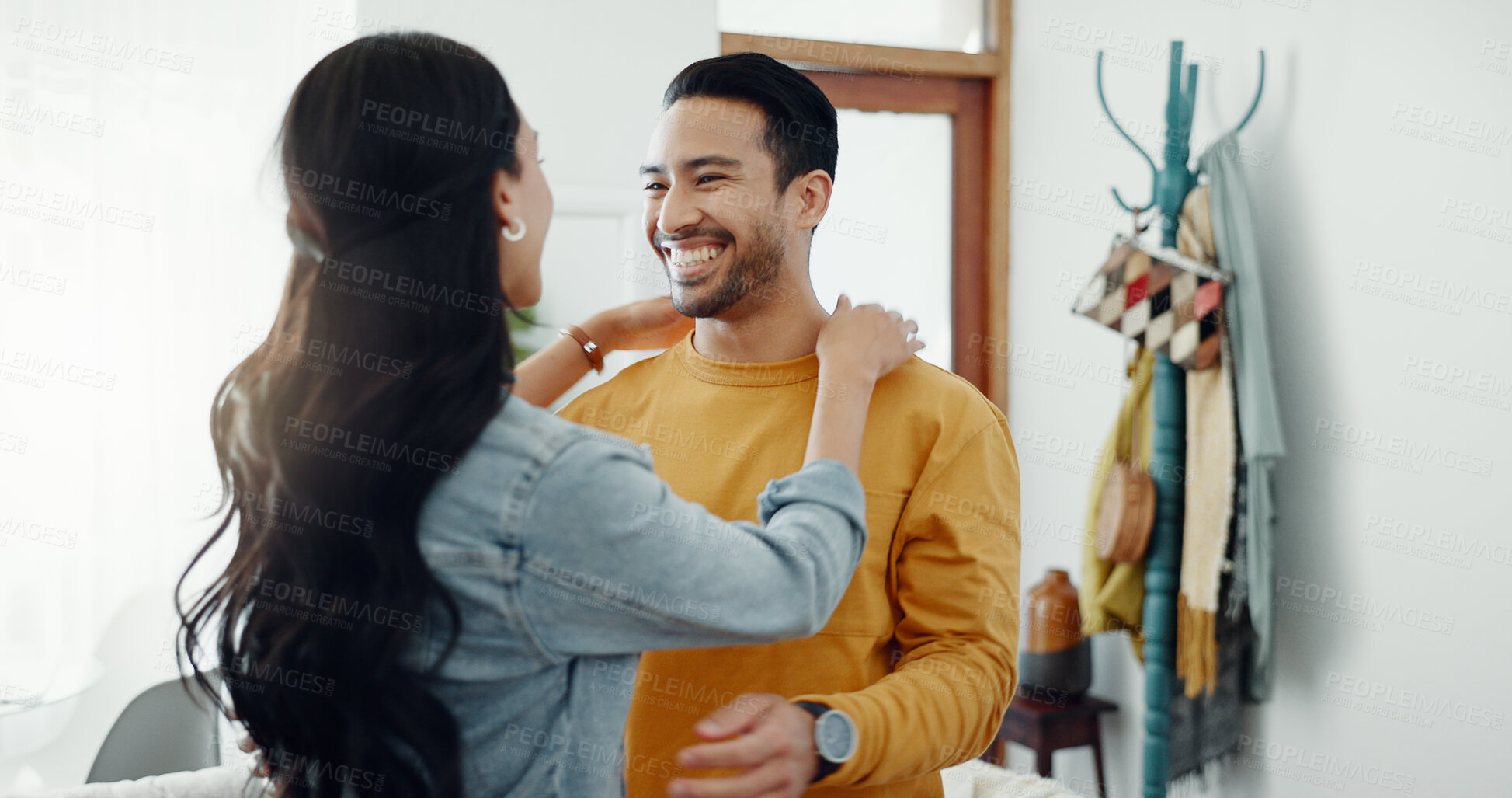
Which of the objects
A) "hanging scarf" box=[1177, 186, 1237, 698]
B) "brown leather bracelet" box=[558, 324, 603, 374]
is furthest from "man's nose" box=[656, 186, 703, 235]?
"hanging scarf" box=[1177, 186, 1237, 698]

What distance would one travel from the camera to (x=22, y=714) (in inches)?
91.0

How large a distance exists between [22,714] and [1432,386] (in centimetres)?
300

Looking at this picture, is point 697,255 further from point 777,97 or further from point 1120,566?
point 1120,566

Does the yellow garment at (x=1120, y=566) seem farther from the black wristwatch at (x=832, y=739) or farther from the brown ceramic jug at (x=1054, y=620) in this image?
the black wristwatch at (x=832, y=739)

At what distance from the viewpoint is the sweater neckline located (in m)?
1.32

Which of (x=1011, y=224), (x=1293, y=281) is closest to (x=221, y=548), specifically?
(x=1011, y=224)

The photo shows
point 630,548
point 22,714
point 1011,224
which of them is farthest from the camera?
point 1011,224

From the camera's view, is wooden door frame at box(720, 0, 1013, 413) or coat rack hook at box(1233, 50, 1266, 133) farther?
wooden door frame at box(720, 0, 1013, 413)

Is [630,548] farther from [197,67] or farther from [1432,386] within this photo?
[197,67]

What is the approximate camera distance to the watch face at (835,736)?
99 centimetres

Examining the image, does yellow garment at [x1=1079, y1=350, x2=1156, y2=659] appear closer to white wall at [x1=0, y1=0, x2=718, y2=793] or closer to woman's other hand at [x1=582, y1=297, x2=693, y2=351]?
woman's other hand at [x1=582, y1=297, x2=693, y2=351]

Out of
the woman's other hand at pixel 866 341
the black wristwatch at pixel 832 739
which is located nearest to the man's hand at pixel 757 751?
the black wristwatch at pixel 832 739

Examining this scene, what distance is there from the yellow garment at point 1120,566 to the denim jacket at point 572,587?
1.69 m

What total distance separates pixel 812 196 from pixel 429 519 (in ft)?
2.51
